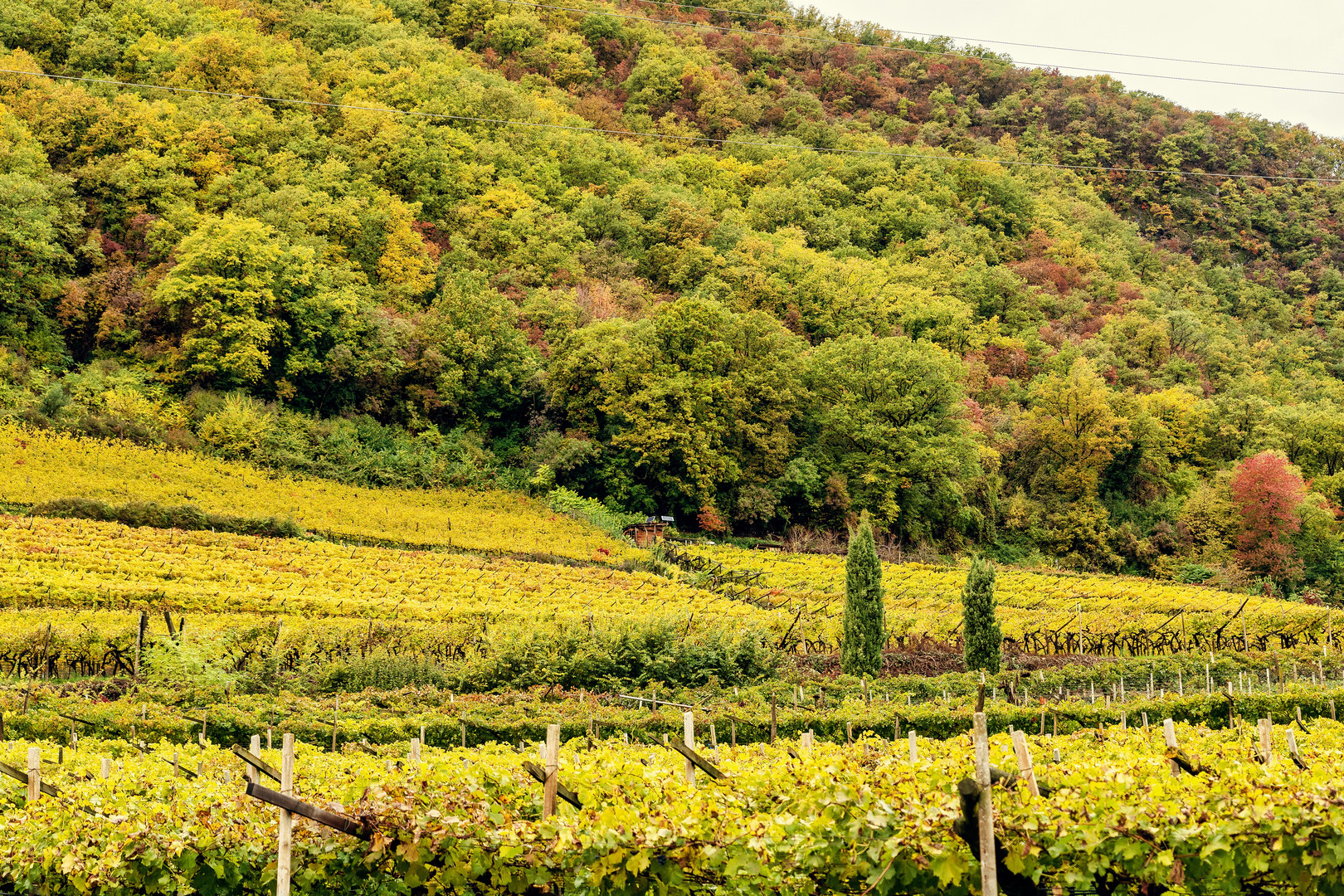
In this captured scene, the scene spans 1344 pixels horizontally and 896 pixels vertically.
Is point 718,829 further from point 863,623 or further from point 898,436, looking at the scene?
point 898,436

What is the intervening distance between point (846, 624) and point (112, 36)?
2528 inches

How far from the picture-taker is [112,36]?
66125mm

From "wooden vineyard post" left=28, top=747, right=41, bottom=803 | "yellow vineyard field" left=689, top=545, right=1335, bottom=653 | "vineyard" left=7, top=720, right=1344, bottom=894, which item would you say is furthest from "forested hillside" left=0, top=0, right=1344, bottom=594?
"vineyard" left=7, top=720, right=1344, bottom=894

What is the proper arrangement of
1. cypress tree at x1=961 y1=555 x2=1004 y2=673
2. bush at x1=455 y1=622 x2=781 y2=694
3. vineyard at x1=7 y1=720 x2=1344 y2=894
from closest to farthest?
vineyard at x1=7 y1=720 x2=1344 y2=894
bush at x1=455 y1=622 x2=781 y2=694
cypress tree at x1=961 y1=555 x2=1004 y2=673

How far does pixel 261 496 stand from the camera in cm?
3788

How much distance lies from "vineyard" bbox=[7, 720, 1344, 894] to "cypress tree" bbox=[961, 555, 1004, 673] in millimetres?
16275

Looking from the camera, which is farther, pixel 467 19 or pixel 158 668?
pixel 467 19

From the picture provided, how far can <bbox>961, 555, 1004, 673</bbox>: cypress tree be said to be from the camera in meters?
24.4

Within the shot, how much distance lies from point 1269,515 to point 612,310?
34.7 metres

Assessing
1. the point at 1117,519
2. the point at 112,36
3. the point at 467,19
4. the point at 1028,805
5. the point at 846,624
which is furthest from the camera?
the point at 467,19

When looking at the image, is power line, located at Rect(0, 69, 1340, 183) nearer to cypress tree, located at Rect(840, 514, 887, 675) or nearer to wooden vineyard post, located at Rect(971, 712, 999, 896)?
cypress tree, located at Rect(840, 514, 887, 675)

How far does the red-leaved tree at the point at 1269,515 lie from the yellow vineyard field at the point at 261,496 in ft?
105

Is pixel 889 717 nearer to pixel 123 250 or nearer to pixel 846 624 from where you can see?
pixel 846 624

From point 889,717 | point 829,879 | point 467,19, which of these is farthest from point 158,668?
point 467,19
